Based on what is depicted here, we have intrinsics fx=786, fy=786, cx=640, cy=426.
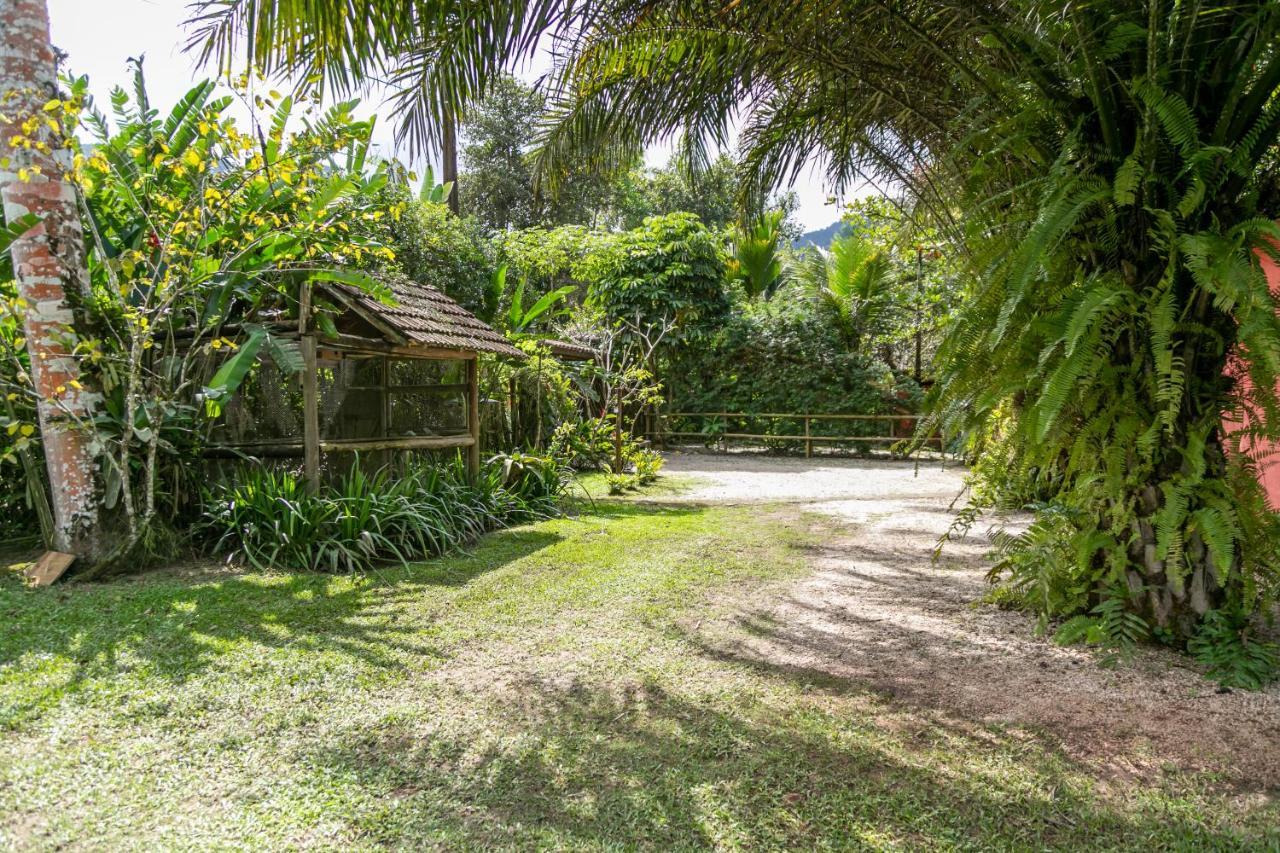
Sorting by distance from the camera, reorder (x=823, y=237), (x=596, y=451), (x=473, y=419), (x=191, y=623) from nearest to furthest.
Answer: (x=191, y=623) → (x=473, y=419) → (x=596, y=451) → (x=823, y=237)

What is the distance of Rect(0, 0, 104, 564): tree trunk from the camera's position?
17.5 ft

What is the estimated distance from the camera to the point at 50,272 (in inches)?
216

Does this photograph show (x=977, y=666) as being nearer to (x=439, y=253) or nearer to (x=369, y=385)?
(x=369, y=385)

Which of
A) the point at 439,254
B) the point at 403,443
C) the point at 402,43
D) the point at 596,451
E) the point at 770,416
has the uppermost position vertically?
the point at 439,254

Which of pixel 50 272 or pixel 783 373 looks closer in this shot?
pixel 50 272

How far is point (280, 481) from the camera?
664 cm

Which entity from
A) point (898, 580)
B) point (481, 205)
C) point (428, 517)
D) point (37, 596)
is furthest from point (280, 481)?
point (481, 205)

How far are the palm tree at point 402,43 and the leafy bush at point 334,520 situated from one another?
9.60ft

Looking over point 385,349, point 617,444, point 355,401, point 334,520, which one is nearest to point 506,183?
point 617,444

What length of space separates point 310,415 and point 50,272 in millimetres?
2021

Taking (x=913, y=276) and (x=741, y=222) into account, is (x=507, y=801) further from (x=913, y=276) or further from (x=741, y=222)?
(x=913, y=276)

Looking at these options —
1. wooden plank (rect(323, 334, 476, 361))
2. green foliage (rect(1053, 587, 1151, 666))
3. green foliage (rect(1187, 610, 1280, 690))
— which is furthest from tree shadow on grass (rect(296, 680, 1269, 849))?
wooden plank (rect(323, 334, 476, 361))

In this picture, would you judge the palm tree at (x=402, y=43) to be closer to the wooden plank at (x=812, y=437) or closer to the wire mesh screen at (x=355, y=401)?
the wire mesh screen at (x=355, y=401)

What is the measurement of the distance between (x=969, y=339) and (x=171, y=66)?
4.67 meters
